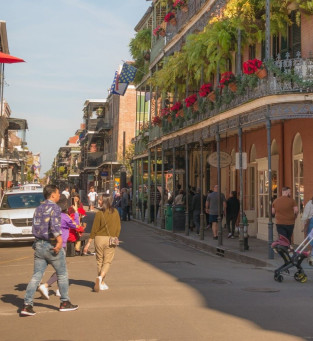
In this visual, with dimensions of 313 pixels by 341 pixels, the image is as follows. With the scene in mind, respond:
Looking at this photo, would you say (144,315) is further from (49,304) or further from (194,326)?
(49,304)

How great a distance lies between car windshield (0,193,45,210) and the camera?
66.3ft

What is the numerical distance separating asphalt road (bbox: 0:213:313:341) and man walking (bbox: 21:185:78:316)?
0.24 metres

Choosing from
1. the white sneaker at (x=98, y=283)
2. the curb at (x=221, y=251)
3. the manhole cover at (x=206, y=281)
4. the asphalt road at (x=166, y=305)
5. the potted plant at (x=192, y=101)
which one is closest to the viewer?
the asphalt road at (x=166, y=305)

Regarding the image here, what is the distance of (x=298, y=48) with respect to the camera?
59.0ft

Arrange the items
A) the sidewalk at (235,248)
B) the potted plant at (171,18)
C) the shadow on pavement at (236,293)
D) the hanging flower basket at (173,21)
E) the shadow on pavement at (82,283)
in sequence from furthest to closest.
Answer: the hanging flower basket at (173,21) < the potted plant at (171,18) < the sidewalk at (235,248) < the shadow on pavement at (82,283) < the shadow on pavement at (236,293)

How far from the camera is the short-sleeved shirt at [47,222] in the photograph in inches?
323

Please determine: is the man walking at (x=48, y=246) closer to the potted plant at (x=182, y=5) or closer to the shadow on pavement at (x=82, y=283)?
the shadow on pavement at (x=82, y=283)

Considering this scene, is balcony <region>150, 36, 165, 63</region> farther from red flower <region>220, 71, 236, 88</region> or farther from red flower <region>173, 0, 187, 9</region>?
red flower <region>220, 71, 236, 88</region>

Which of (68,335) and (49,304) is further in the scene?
(49,304)

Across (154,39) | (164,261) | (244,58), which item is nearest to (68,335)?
(164,261)

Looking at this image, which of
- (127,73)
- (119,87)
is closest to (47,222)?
(127,73)

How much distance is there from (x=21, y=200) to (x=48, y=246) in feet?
41.1

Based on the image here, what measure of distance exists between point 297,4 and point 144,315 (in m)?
11.9

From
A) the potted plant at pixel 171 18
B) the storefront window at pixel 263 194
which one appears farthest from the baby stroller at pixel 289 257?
the potted plant at pixel 171 18
